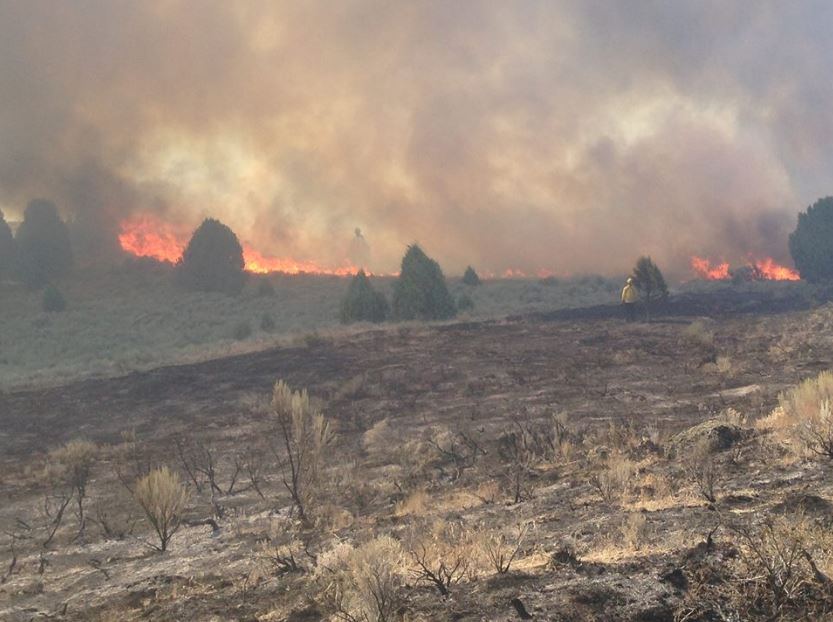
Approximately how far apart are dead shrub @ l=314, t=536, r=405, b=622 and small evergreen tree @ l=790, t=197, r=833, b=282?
Result: 66023mm

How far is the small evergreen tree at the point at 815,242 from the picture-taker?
57219 mm

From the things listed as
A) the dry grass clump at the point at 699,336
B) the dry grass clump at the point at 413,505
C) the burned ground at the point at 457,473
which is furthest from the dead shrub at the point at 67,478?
the dry grass clump at the point at 699,336

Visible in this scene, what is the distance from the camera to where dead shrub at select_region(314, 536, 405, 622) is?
15.7 feet

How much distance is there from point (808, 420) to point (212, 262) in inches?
2576

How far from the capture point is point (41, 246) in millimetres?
69500

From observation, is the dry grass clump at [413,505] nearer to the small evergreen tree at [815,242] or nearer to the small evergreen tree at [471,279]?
the small evergreen tree at [471,279]

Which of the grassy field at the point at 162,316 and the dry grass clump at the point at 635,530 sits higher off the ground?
the grassy field at the point at 162,316

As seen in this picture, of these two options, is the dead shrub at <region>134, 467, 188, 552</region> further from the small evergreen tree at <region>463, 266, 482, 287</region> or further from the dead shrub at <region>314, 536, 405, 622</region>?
the small evergreen tree at <region>463, 266, 482, 287</region>

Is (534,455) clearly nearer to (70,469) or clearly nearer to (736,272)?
(70,469)

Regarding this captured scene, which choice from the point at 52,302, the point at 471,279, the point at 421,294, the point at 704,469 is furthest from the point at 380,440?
the point at 52,302

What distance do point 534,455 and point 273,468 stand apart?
20.1 ft

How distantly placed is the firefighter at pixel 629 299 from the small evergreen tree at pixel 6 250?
7035 cm

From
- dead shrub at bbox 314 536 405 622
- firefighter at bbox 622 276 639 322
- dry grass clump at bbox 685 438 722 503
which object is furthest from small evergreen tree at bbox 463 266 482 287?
dead shrub at bbox 314 536 405 622

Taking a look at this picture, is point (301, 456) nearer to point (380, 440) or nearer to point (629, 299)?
point (380, 440)
